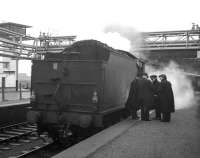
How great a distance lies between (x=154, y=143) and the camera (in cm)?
672

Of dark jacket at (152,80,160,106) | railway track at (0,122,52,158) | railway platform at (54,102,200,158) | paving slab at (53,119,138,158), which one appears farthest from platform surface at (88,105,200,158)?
railway track at (0,122,52,158)

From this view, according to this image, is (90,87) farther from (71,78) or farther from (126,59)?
(126,59)

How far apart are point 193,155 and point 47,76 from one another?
450cm

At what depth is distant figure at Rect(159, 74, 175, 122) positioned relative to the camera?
10297mm

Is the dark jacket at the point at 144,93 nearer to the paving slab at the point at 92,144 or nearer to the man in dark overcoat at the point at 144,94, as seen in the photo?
the man in dark overcoat at the point at 144,94

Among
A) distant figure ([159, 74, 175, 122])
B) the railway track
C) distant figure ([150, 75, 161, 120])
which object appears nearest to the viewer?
the railway track

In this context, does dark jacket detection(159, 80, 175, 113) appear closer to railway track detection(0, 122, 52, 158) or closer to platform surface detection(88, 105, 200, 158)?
platform surface detection(88, 105, 200, 158)

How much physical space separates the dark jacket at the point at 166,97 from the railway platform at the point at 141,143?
4.25 ft

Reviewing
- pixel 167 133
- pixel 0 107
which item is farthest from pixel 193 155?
pixel 0 107

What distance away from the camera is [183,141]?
702cm

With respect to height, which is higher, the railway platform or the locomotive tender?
the locomotive tender

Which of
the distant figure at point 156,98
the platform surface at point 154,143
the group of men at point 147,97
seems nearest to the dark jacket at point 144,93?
the group of men at point 147,97

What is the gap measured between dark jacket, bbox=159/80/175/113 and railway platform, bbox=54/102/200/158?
1.29m

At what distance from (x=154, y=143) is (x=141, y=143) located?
30 centimetres
